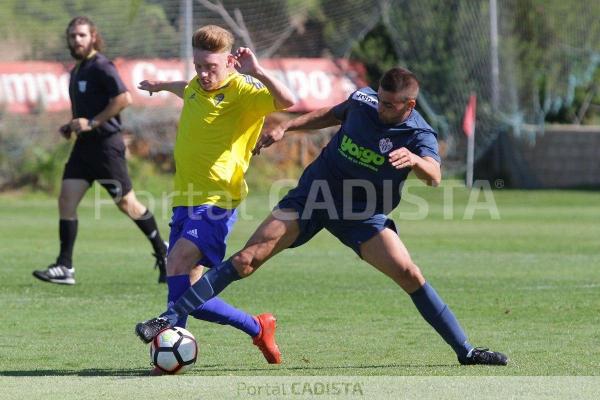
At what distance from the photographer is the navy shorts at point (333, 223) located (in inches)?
289

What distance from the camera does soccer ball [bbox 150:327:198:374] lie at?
276 inches

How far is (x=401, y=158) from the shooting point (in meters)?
6.64

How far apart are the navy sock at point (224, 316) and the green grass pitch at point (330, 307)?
234mm

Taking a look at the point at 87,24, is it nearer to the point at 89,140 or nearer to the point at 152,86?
the point at 89,140

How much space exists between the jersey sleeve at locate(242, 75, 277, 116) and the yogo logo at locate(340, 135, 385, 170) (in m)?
0.62

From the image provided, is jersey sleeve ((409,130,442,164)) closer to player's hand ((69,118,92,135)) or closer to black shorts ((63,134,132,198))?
player's hand ((69,118,92,135))

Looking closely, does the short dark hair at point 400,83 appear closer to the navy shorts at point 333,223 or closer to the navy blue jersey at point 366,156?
the navy blue jersey at point 366,156

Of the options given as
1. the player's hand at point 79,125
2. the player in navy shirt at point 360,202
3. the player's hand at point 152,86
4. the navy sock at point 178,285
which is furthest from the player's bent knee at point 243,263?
the player's hand at point 79,125

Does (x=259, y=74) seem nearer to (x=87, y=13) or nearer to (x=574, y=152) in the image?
(x=87, y=13)

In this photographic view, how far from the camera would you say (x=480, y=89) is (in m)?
30.5

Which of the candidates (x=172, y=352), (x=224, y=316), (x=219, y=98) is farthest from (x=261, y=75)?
(x=172, y=352)

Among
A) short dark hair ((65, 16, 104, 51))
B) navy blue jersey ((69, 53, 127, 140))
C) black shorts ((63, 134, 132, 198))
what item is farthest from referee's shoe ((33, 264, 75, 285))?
short dark hair ((65, 16, 104, 51))

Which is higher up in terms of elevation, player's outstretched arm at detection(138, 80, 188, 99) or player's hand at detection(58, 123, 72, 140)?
player's outstretched arm at detection(138, 80, 188, 99)

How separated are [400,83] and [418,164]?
530 mm
